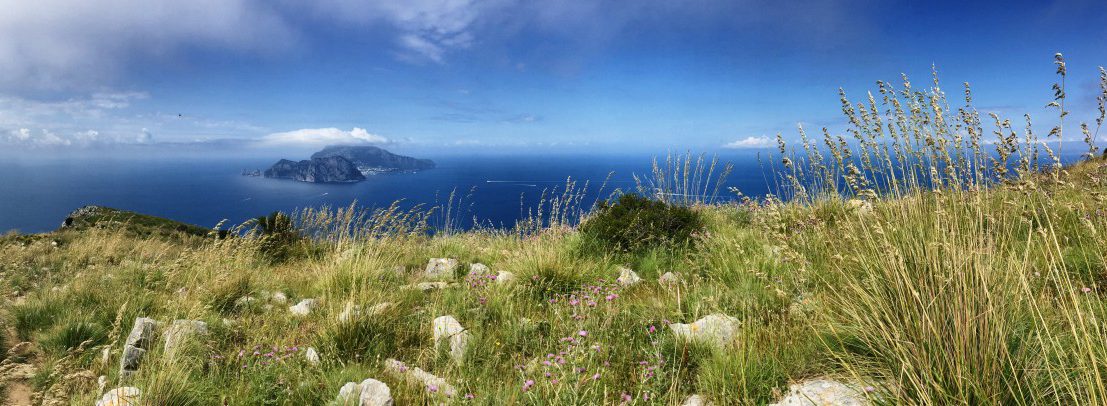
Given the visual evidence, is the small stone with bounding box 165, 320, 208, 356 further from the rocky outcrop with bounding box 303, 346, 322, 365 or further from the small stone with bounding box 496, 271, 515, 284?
the small stone with bounding box 496, 271, 515, 284

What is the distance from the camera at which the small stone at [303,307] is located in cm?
481

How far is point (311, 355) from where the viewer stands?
3.61m

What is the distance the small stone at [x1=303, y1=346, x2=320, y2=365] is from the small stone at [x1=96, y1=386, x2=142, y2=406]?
98 centimetres

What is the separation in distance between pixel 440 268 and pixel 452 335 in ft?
9.84

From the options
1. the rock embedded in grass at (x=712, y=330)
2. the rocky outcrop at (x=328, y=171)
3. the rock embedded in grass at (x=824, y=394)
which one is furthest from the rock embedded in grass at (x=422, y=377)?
the rocky outcrop at (x=328, y=171)

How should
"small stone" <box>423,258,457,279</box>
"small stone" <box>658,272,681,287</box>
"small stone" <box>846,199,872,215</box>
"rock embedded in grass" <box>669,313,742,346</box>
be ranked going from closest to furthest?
"rock embedded in grass" <box>669,313,742,346</box>
"small stone" <box>846,199,872,215</box>
"small stone" <box>658,272,681,287</box>
"small stone" <box>423,258,457,279</box>

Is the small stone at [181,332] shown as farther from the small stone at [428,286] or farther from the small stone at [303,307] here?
the small stone at [428,286]

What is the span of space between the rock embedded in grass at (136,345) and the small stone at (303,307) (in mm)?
1128

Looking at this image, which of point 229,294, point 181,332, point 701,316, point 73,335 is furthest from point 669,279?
point 73,335

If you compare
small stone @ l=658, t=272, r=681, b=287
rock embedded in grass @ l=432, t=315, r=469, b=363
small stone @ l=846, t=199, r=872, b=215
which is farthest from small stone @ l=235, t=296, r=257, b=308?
small stone @ l=846, t=199, r=872, b=215

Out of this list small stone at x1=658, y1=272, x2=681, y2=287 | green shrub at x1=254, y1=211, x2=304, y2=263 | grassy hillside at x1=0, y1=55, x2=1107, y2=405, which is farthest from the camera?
green shrub at x1=254, y1=211, x2=304, y2=263

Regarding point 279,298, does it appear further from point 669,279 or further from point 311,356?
point 669,279

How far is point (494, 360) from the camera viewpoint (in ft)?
11.6

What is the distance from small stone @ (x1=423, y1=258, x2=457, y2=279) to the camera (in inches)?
240
